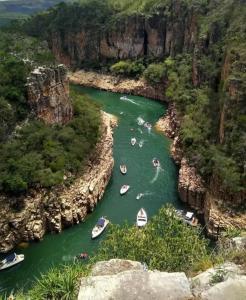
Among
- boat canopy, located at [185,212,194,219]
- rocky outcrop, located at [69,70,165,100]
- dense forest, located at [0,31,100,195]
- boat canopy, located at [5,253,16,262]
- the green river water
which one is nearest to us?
boat canopy, located at [5,253,16,262]

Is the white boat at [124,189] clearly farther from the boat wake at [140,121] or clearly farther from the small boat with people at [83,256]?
the boat wake at [140,121]

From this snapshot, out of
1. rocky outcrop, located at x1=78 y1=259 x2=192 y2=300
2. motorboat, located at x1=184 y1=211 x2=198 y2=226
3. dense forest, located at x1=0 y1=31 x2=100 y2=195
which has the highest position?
rocky outcrop, located at x1=78 y1=259 x2=192 y2=300

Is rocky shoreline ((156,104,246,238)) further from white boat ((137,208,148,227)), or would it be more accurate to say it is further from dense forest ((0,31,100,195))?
dense forest ((0,31,100,195))

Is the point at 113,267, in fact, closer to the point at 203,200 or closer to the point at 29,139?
the point at 203,200

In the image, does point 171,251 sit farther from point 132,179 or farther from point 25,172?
point 132,179

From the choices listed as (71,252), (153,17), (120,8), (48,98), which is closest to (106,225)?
(71,252)

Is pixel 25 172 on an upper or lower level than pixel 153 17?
lower

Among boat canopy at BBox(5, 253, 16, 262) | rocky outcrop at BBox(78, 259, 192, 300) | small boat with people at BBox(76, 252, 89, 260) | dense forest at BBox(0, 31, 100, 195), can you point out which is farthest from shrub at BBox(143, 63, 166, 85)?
rocky outcrop at BBox(78, 259, 192, 300)
